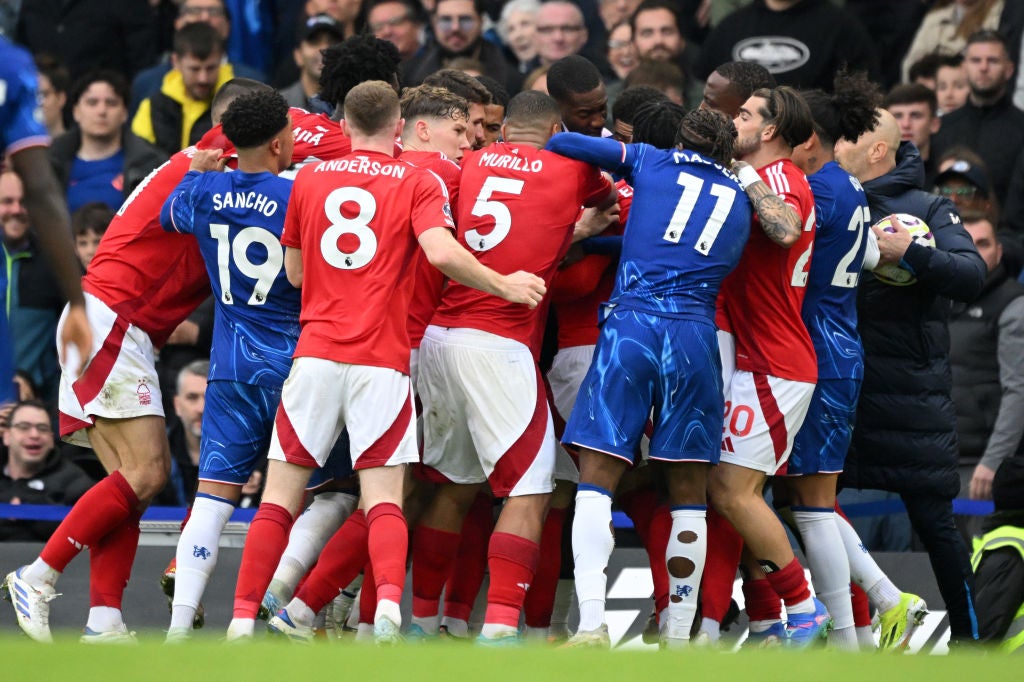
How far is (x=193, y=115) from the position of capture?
1169cm

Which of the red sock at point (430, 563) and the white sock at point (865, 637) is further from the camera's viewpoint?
the white sock at point (865, 637)

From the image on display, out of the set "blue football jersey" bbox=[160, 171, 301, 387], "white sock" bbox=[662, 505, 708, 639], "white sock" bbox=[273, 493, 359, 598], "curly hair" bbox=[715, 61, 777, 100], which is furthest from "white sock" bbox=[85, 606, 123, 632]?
"curly hair" bbox=[715, 61, 777, 100]

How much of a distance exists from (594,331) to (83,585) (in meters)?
3.40

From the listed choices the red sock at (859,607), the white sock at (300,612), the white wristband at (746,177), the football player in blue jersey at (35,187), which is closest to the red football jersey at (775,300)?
the white wristband at (746,177)

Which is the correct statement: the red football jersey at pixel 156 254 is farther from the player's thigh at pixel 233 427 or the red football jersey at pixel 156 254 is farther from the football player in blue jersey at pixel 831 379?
the football player in blue jersey at pixel 831 379

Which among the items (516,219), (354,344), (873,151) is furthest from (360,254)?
(873,151)

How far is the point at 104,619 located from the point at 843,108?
4.33 m

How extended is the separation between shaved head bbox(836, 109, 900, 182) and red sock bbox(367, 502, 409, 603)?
3.18 meters

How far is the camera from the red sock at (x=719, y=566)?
7.91m

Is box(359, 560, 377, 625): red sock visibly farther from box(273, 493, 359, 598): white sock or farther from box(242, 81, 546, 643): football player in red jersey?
box(242, 81, 546, 643): football player in red jersey

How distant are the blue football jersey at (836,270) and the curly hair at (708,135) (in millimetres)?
643

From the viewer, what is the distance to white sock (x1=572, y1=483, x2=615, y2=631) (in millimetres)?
7203

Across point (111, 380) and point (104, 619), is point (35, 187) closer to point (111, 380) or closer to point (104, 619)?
point (111, 380)

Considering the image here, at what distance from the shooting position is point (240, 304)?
7660 millimetres
